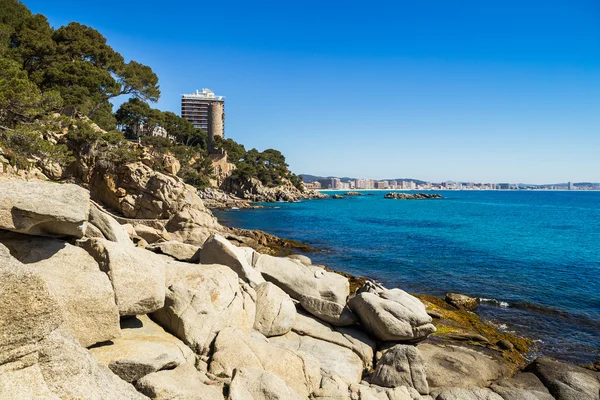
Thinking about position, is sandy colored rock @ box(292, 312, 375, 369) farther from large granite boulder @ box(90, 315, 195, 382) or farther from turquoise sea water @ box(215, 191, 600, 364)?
turquoise sea water @ box(215, 191, 600, 364)

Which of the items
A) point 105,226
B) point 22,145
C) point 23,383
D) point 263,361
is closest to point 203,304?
point 263,361

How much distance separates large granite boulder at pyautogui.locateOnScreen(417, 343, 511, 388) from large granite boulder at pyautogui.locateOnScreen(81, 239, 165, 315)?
9885 millimetres

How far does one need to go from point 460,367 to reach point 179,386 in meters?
10.9

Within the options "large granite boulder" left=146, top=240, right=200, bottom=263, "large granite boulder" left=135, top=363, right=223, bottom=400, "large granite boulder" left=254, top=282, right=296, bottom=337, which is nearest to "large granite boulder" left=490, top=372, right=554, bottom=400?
"large granite boulder" left=254, top=282, right=296, bottom=337

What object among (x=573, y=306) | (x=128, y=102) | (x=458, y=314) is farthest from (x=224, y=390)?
(x=128, y=102)

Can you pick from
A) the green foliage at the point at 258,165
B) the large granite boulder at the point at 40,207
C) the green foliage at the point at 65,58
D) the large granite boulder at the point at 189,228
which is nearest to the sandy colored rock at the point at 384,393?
the large granite boulder at the point at 40,207

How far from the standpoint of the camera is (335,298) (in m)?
16.1

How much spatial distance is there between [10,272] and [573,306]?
88.5 ft

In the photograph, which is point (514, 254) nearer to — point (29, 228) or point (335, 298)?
point (335, 298)

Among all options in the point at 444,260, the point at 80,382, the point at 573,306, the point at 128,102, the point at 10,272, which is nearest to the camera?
the point at 10,272

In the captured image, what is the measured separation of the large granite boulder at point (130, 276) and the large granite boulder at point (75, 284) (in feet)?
1.35

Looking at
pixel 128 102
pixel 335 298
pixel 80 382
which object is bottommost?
pixel 335 298

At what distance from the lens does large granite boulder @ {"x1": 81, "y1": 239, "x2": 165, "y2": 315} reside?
8.44 m

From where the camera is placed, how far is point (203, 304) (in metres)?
10.4
